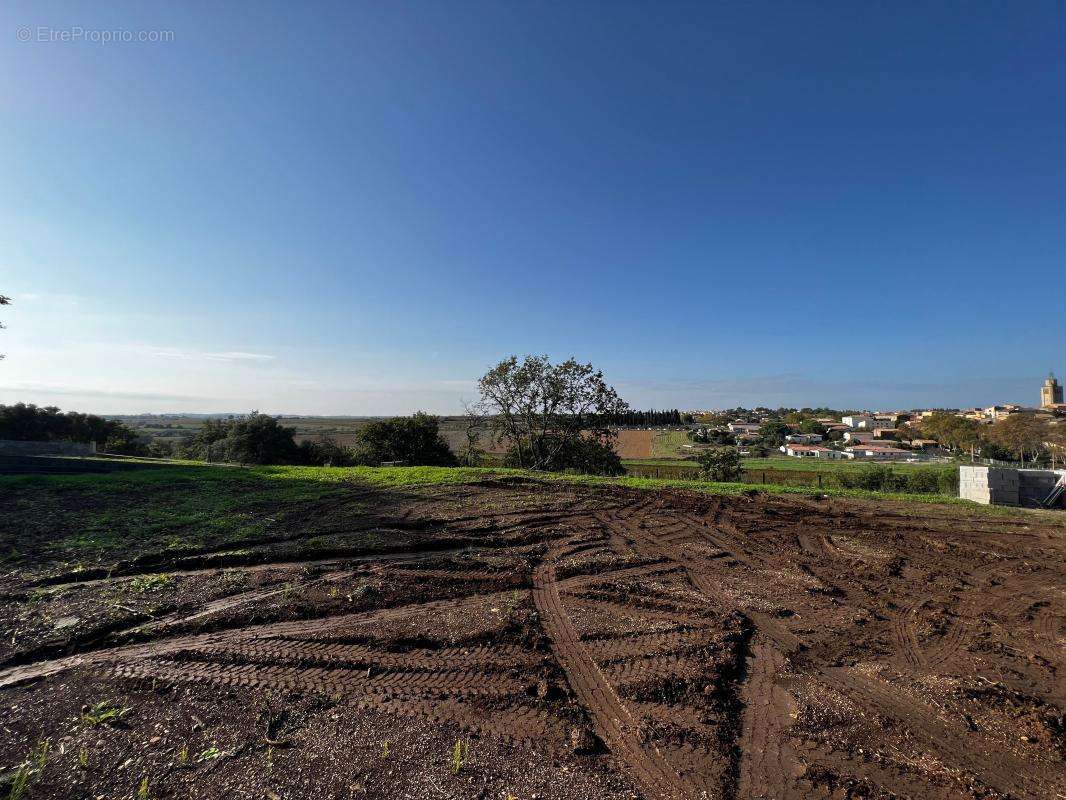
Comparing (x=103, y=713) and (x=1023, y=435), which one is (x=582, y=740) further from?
(x=1023, y=435)

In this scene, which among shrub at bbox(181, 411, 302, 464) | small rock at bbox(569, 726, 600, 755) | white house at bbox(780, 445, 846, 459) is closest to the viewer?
small rock at bbox(569, 726, 600, 755)

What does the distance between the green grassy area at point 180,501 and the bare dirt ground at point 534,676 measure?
1.29 metres

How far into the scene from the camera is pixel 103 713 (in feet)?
11.8

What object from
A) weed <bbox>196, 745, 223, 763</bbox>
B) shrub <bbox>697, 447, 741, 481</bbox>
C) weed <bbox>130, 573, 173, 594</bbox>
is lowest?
shrub <bbox>697, 447, 741, 481</bbox>

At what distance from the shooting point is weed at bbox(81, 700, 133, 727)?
350cm

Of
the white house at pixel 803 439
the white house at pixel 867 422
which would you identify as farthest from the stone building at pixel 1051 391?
the white house at pixel 803 439

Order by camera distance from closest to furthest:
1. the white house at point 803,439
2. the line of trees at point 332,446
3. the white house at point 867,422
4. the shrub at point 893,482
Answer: the shrub at point 893,482, the line of trees at point 332,446, the white house at point 803,439, the white house at point 867,422

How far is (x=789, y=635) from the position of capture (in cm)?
517

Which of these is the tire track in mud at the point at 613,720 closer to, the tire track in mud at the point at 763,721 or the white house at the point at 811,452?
the tire track in mud at the point at 763,721

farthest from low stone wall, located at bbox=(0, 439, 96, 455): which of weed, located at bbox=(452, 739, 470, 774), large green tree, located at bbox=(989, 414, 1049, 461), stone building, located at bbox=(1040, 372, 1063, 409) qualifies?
stone building, located at bbox=(1040, 372, 1063, 409)

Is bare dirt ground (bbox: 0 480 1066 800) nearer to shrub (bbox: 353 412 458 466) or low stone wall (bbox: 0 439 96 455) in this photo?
shrub (bbox: 353 412 458 466)

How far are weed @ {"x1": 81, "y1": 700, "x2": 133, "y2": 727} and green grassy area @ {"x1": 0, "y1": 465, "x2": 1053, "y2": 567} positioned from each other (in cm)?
472

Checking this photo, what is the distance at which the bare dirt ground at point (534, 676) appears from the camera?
3.10m

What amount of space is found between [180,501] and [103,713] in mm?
9821
